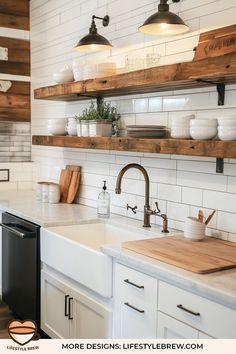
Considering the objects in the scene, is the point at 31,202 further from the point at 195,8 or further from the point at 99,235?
the point at 195,8

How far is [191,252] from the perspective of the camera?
7.18ft

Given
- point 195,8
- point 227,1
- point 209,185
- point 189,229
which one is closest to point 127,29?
point 195,8

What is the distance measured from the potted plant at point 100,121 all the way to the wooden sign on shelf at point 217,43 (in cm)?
92

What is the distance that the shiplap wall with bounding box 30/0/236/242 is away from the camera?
8.20 ft

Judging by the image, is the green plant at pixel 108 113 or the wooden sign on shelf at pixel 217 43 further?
the green plant at pixel 108 113

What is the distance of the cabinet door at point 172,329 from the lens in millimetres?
1853

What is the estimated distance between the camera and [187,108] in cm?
268

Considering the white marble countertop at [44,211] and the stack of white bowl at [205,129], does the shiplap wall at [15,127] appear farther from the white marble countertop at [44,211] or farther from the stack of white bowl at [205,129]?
the stack of white bowl at [205,129]

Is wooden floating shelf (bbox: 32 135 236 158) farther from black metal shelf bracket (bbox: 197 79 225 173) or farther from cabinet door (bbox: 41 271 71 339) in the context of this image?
cabinet door (bbox: 41 271 71 339)

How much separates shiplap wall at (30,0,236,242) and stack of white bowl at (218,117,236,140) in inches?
11.6

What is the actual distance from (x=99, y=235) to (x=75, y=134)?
32.2 inches

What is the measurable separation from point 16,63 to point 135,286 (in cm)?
304

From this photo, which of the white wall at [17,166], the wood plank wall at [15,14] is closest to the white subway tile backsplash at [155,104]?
the white wall at [17,166]

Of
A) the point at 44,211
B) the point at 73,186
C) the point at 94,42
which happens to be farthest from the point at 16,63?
the point at 44,211
